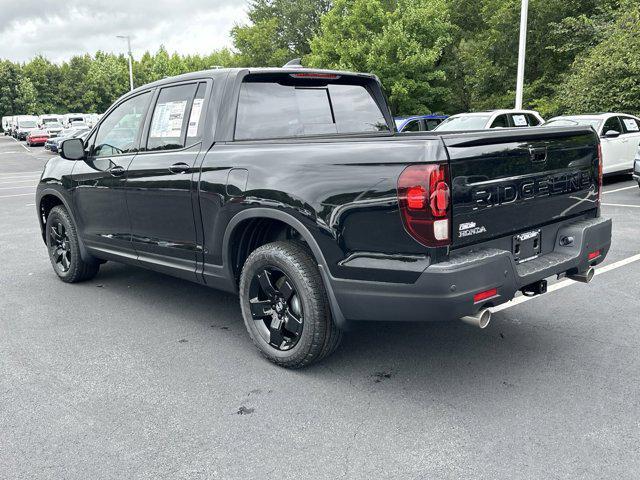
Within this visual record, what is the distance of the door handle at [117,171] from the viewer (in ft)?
16.2

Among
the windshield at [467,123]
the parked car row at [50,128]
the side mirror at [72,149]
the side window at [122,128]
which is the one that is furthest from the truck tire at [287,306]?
the parked car row at [50,128]

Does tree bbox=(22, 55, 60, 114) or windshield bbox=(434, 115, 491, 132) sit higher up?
tree bbox=(22, 55, 60, 114)

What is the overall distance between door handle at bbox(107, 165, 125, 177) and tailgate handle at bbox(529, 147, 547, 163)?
3121mm

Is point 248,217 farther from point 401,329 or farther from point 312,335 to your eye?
point 401,329

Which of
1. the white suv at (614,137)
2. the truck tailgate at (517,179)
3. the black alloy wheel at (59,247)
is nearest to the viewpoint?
the truck tailgate at (517,179)

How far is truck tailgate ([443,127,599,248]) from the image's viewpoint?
10.3ft

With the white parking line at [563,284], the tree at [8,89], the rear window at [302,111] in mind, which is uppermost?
the tree at [8,89]

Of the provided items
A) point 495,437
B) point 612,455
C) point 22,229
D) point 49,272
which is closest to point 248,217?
point 495,437

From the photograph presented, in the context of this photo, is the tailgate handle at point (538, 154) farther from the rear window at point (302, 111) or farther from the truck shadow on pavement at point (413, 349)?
the rear window at point (302, 111)

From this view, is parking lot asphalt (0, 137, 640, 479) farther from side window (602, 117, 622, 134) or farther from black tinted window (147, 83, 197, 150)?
side window (602, 117, 622, 134)

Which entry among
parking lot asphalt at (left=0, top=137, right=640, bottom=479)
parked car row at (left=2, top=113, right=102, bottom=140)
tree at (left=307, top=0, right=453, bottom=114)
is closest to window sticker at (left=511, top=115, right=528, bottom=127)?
parking lot asphalt at (left=0, top=137, right=640, bottom=479)

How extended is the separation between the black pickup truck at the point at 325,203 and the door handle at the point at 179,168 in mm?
13

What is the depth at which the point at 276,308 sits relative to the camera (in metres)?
3.89

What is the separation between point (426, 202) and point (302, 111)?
1788 millimetres
